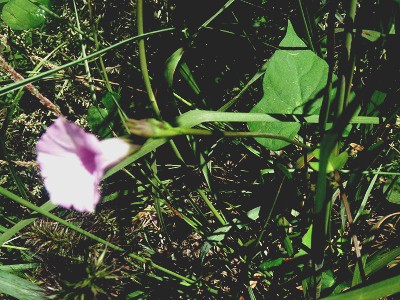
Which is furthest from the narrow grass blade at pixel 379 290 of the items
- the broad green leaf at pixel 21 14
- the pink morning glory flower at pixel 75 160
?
the broad green leaf at pixel 21 14

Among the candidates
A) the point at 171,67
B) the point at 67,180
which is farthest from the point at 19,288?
the point at 171,67

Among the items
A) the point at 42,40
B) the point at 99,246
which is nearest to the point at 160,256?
the point at 99,246

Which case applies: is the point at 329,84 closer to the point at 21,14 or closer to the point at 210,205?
the point at 210,205

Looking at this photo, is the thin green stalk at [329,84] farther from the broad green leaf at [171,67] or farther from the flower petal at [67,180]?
the flower petal at [67,180]

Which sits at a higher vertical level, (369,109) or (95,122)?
(95,122)

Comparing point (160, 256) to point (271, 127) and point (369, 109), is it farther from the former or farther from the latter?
point (369, 109)
